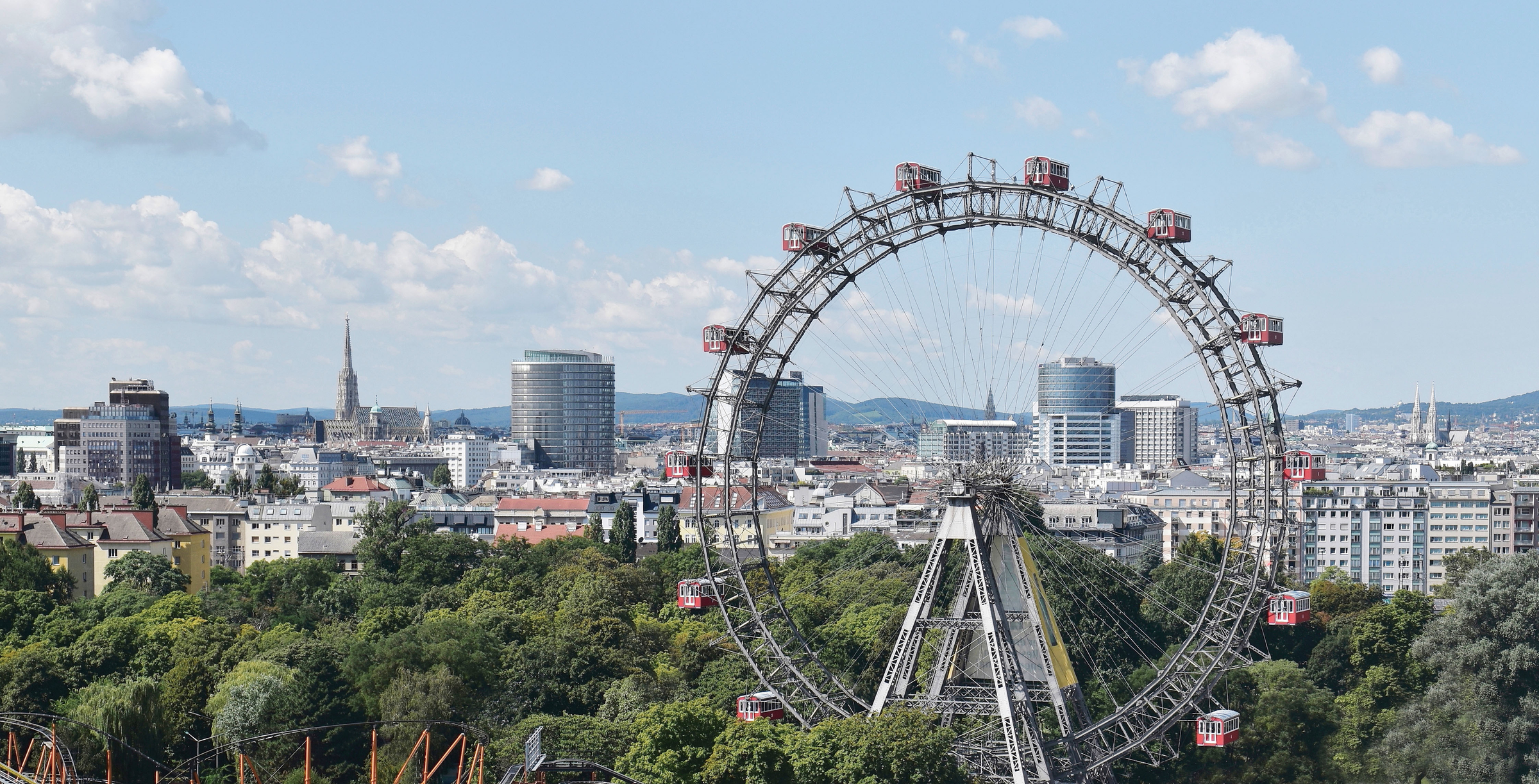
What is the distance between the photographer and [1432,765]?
247 feet

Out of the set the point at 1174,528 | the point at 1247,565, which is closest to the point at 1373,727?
the point at 1247,565

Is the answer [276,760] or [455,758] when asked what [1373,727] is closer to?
[455,758]

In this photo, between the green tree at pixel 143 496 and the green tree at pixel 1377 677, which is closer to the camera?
the green tree at pixel 1377 677

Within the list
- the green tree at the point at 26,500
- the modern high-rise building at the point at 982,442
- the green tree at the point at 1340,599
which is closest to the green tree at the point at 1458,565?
the green tree at the point at 1340,599

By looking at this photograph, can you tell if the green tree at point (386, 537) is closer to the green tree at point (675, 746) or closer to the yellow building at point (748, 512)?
the yellow building at point (748, 512)

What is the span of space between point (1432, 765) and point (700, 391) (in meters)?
31.4

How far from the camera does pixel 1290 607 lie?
210 ft

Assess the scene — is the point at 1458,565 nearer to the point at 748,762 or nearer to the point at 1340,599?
the point at 1340,599

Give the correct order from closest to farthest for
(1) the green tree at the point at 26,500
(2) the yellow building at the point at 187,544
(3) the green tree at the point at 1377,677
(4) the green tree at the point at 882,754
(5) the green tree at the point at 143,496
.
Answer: (4) the green tree at the point at 882,754 → (3) the green tree at the point at 1377,677 → (2) the yellow building at the point at 187,544 → (1) the green tree at the point at 26,500 → (5) the green tree at the point at 143,496

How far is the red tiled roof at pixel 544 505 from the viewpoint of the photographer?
606 feet

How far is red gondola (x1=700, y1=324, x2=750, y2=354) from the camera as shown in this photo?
230ft

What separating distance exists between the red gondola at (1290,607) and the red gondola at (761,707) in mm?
16524

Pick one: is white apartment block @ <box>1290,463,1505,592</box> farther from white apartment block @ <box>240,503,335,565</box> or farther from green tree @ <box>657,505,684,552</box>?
white apartment block @ <box>240,503,335,565</box>

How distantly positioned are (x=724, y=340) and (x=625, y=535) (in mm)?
72167
